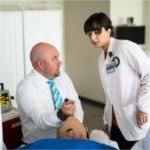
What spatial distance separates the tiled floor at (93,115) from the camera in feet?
12.7

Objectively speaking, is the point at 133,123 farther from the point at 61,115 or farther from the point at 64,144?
the point at 64,144

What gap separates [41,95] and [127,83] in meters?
0.51

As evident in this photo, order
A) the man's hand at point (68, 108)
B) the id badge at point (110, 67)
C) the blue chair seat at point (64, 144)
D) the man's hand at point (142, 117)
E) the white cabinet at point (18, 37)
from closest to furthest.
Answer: the blue chair seat at point (64, 144) < the man's hand at point (68, 108) < the man's hand at point (142, 117) < the id badge at point (110, 67) < the white cabinet at point (18, 37)

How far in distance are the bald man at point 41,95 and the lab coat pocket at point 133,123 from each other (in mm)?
329

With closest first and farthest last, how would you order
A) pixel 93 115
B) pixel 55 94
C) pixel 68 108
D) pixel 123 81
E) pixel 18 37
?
pixel 68 108
pixel 55 94
pixel 123 81
pixel 18 37
pixel 93 115

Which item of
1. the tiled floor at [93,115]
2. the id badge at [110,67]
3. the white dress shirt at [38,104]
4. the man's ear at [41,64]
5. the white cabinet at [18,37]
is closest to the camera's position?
the white dress shirt at [38,104]

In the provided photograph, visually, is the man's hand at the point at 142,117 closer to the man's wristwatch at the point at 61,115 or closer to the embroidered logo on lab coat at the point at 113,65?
the embroidered logo on lab coat at the point at 113,65

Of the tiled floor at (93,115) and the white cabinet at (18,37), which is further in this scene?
the tiled floor at (93,115)

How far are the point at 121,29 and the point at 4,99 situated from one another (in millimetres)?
2329

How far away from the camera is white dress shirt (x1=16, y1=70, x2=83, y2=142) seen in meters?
1.56

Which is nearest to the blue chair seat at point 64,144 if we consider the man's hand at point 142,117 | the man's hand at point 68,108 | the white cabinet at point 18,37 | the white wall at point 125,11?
the man's hand at point 68,108

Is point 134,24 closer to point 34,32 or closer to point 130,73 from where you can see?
point 34,32

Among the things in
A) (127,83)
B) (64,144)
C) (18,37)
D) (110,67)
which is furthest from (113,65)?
(18,37)

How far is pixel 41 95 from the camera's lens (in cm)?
169
